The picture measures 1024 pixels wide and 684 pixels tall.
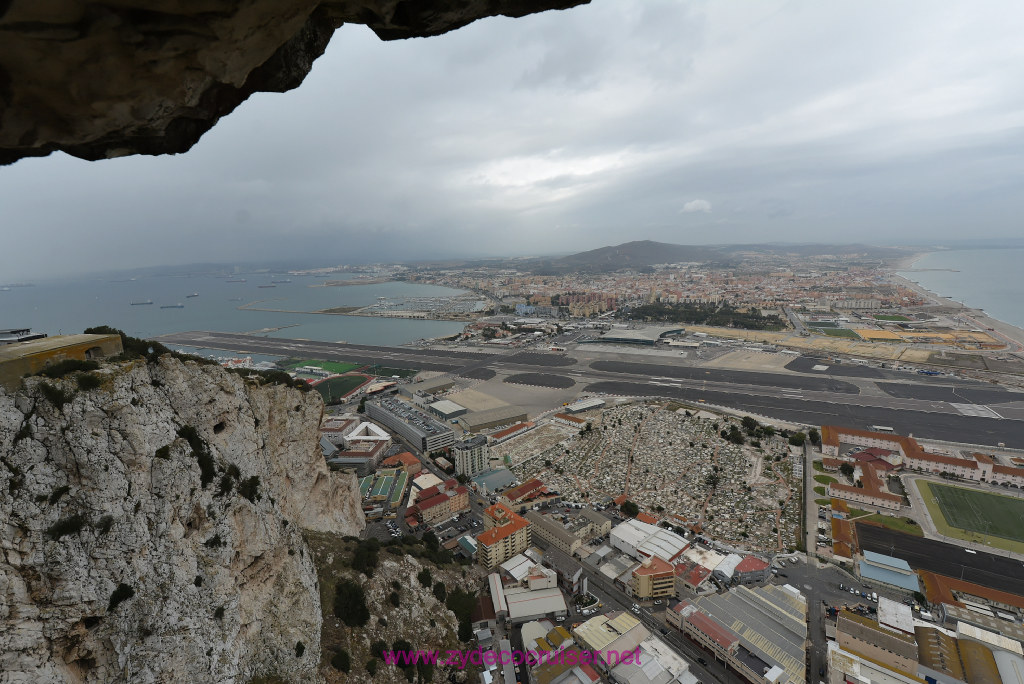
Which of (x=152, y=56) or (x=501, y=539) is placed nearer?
(x=152, y=56)

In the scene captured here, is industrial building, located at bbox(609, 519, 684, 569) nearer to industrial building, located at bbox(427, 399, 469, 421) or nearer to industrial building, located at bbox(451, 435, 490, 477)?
industrial building, located at bbox(451, 435, 490, 477)

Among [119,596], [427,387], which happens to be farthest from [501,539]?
[427,387]

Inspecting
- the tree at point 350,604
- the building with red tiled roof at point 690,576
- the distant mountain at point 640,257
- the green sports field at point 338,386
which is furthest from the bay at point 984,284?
the tree at point 350,604

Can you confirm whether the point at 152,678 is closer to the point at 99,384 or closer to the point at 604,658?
the point at 99,384

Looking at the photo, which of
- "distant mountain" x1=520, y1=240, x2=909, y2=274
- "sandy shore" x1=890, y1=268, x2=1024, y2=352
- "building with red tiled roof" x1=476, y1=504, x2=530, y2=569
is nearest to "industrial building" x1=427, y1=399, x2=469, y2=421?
"building with red tiled roof" x1=476, y1=504, x2=530, y2=569

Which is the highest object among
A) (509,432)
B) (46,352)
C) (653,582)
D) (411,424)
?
(46,352)

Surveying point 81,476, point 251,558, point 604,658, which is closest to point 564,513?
point 604,658

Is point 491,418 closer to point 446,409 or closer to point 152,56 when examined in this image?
point 446,409
